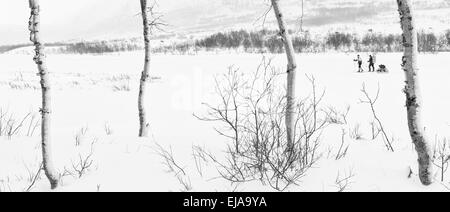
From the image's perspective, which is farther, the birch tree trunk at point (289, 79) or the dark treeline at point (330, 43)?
the dark treeline at point (330, 43)

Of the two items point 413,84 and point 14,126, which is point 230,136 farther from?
point 14,126

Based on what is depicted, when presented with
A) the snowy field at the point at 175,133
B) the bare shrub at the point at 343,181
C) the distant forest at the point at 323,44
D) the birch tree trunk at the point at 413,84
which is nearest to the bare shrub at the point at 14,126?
the snowy field at the point at 175,133

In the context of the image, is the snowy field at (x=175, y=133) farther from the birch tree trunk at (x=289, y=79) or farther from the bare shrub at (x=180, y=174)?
the birch tree trunk at (x=289, y=79)

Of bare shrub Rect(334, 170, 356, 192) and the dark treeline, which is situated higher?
the dark treeline

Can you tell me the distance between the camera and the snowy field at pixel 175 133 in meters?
4.06

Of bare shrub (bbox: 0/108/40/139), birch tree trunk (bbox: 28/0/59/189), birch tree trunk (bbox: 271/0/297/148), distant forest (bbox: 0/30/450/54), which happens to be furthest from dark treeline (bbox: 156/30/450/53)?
birch tree trunk (bbox: 28/0/59/189)

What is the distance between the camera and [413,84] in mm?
3428

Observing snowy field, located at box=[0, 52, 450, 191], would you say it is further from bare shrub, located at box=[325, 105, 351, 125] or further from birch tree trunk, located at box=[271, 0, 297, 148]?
birch tree trunk, located at box=[271, 0, 297, 148]

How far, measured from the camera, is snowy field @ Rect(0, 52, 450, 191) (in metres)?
4.06

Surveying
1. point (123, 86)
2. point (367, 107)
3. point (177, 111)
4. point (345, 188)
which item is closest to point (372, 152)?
point (345, 188)

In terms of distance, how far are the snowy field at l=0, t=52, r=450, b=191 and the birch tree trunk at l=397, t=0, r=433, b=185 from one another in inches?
12.4

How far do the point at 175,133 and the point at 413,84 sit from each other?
527 cm

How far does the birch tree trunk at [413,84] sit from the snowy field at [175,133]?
315 millimetres
